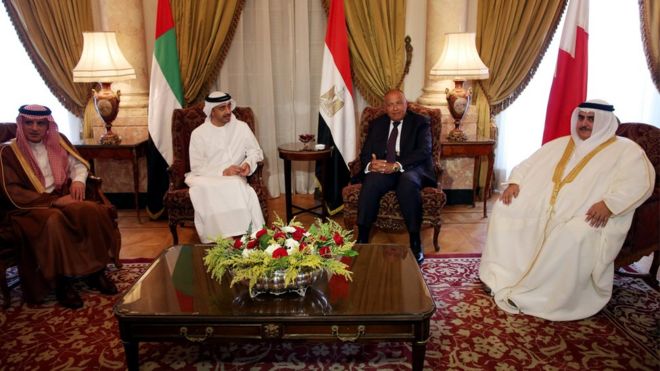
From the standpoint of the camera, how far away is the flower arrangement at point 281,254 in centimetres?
216

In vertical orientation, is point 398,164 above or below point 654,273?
above

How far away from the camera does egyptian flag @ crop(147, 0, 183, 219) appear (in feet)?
14.8

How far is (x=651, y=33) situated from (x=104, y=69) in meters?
4.80

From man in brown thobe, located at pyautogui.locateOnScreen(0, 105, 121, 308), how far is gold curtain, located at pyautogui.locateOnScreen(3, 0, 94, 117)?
184 cm

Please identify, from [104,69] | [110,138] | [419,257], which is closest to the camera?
[419,257]

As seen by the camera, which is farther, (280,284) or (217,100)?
(217,100)

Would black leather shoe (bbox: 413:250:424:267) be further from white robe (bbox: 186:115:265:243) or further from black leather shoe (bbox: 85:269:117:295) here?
black leather shoe (bbox: 85:269:117:295)

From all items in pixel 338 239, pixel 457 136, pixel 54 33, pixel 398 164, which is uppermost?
pixel 54 33

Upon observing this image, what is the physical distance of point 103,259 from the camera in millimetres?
3186

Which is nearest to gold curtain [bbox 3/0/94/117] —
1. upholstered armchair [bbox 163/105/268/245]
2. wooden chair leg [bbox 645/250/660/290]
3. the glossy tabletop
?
upholstered armchair [bbox 163/105/268/245]

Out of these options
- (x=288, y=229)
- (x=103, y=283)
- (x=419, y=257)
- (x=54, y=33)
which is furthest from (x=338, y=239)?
(x=54, y=33)

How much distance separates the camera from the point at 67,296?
10.1 feet

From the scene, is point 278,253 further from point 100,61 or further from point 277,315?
point 100,61

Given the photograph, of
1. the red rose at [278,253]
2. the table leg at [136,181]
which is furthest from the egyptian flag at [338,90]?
the red rose at [278,253]
